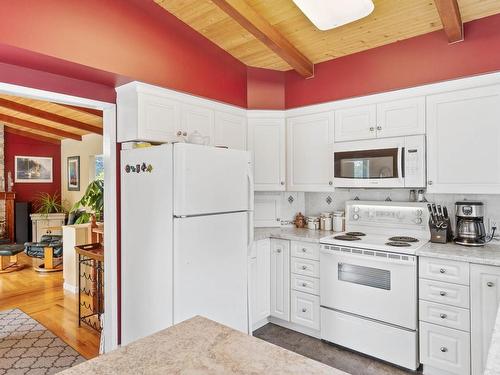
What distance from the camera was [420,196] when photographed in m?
2.98

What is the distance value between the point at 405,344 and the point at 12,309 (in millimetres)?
4160

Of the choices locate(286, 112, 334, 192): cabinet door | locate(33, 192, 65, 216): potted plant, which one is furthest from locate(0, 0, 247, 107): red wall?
locate(33, 192, 65, 216): potted plant

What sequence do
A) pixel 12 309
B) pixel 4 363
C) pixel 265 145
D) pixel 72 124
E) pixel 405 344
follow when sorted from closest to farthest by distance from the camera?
pixel 405 344 → pixel 4 363 → pixel 265 145 → pixel 12 309 → pixel 72 124

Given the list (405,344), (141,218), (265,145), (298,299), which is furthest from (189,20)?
(405,344)

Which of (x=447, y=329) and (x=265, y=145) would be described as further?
(x=265, y=145)

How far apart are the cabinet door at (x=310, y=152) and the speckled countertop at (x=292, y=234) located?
429mm

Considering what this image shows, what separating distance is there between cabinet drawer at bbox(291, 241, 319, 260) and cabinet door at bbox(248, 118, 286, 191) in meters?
0.68

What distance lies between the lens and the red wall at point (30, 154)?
7727 millimetres

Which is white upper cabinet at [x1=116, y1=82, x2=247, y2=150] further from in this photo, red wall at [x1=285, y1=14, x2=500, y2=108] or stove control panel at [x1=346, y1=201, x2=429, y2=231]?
stove control panel at [x1=346, y1=201, x2=429, y2=231]

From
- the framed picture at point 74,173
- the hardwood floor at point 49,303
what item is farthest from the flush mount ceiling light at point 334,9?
the framed picture at point 74,173

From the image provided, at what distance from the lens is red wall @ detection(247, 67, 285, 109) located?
3.57 metres

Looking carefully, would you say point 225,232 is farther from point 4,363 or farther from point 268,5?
point 4,363

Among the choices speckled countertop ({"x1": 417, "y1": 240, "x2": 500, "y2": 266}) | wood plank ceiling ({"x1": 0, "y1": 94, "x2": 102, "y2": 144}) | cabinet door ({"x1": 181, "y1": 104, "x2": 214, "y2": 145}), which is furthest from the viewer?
wood plank ceiling ({"x1": 0, "y1": 94, "x2": 102, "y2": 144})

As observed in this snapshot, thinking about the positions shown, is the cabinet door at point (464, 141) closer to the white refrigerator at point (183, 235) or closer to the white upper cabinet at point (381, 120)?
the white upper cabinet at point (381, 120)
